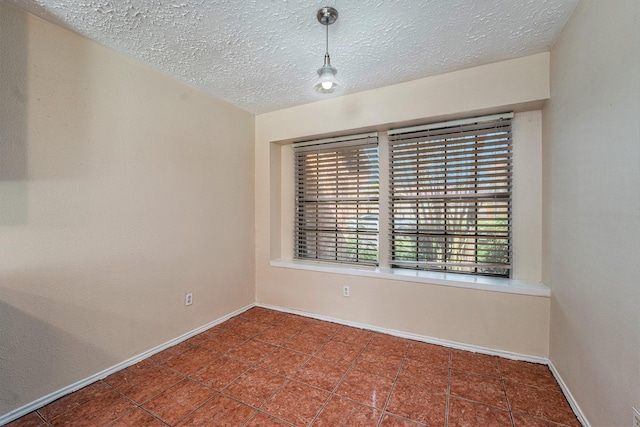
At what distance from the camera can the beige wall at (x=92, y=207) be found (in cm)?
160

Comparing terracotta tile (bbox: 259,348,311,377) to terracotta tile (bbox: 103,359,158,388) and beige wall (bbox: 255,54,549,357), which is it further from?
terracotta tile (bbox: 103,359,158,388)

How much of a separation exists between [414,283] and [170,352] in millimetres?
2297

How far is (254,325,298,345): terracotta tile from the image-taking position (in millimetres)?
2544

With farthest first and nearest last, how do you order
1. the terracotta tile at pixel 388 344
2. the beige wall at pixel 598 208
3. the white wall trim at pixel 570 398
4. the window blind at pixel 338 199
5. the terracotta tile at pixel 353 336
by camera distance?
the window blind at pixel 338 199 → the terracotta tile at pixel 353 336 → the terracotta tile at pixel 388 344 → the white wall trim at pixel 570 398 → the beige wall at pixel 598 208

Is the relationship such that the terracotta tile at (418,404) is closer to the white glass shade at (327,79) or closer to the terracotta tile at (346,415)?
the terracotta tile at (346,415)

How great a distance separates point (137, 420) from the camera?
1.57m

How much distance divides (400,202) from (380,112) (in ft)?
3.06

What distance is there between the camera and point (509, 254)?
2.34 metres

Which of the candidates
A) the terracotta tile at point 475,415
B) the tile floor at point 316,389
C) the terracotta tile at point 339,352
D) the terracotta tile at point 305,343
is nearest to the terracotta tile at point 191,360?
the tile floor at point 316,389

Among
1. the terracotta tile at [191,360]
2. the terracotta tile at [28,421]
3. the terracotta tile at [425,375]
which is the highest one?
the terracotta tile at [425,375]

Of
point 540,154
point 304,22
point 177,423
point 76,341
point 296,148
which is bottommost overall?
point 177,423

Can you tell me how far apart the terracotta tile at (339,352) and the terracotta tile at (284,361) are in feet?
0.54

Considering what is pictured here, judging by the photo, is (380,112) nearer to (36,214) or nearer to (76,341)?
(36,214)

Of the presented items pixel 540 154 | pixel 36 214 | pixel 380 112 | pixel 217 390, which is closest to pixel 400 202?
pixel 380 112
